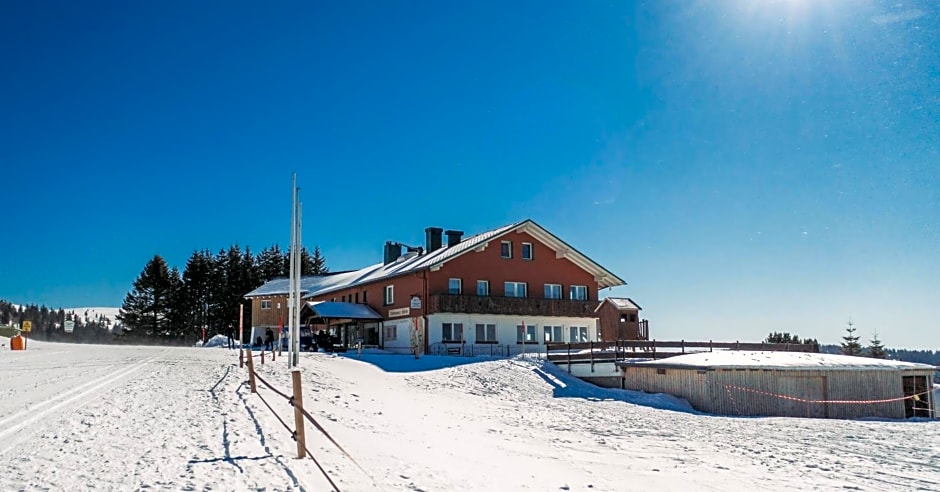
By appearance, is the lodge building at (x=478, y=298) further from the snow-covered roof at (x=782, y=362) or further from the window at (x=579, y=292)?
the snow-covered roof at (x=782, y=362)

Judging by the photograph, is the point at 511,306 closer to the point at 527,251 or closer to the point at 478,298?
the point at 478,298

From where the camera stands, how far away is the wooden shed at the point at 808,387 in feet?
83.4

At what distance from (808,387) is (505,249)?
868 inches

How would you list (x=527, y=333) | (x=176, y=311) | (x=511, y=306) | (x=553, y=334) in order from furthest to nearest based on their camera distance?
(x=176, y=311) → (x=553, y=334) → (x=527, y=333) → (x=511, y=306)

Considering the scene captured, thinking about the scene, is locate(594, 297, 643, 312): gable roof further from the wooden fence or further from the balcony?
the wooden fence

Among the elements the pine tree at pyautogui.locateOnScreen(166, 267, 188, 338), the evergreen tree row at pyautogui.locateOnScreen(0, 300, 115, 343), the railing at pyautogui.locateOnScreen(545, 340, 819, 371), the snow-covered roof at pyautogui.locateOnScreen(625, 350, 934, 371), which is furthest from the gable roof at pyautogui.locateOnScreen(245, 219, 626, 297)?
the evergreen tree row at pyautogui.locateOnScreen(0, 300, 115, 343)

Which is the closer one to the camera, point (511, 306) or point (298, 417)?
point (298, 417)

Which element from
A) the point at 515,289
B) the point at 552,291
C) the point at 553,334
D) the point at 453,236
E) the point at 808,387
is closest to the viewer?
the point at 808,387

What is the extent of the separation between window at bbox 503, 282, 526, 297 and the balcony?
1.11m

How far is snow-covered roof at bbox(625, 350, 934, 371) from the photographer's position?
2566 cm

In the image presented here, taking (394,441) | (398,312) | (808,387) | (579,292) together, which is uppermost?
(579,292)

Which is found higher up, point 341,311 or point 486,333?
Result: point 341,311

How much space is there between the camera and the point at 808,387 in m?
25.7

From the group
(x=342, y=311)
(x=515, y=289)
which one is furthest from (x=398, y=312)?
(x=515, y=289)
